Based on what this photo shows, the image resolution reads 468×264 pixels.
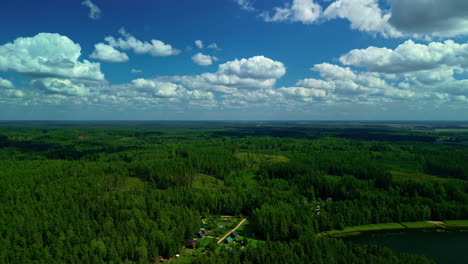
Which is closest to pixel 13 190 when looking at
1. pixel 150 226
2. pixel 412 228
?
pixel 150 226

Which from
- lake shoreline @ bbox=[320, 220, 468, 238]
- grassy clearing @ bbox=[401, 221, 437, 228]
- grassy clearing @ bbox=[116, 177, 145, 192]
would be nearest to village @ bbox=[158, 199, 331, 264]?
lake shoreline @ bbox=[320, 220, 468, 238]

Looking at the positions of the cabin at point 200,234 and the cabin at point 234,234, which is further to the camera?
the cabin at point 200,234

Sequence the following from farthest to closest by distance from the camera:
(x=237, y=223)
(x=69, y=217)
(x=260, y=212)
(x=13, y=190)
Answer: (x=13, y=190) → (x=237, y=223) → (x=260, y=212) → (x=69, y=217)

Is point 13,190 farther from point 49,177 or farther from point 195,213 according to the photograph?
point 195,213

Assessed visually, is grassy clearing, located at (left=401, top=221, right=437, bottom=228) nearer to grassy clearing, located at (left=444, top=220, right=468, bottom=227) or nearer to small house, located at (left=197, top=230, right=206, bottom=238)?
grassy clearing, located at (left=444, top=220, right=468, bottom=227)

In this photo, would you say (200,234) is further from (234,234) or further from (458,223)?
(458,223)

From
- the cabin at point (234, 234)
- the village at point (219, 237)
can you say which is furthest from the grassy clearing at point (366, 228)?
the cabin at point (234, 234)

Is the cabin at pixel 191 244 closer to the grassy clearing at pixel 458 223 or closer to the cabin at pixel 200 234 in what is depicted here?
the cabin at pixel 200 234

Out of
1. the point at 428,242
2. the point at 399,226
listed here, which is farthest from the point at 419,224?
the point at 428,242
